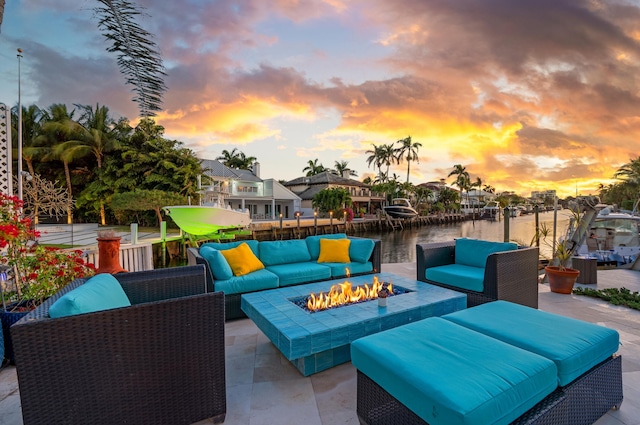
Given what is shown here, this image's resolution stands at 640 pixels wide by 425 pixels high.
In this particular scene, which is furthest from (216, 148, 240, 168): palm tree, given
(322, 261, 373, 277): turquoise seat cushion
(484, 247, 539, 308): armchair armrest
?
(484, 247, 539, 308): armchair armrest

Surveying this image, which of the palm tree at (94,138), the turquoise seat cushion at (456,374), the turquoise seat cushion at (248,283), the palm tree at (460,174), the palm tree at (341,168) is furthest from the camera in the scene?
the palm tree at (460,174)

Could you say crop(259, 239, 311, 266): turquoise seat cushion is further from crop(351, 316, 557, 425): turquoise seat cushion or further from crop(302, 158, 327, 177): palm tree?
crop(302, 158, 327, 177): palm tree

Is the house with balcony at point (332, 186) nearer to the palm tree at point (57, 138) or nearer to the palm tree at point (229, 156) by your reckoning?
the palm tree at point (229, 156)

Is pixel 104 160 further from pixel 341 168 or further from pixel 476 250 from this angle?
pixel 341 168

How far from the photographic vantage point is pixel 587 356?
5.53 feet

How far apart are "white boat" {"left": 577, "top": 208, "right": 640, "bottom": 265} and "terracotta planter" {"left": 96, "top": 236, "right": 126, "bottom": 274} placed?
1102cm

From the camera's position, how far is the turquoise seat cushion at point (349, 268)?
168 inches

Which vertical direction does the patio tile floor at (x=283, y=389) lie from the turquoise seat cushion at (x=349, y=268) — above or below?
below

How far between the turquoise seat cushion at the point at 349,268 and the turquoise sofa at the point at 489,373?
228cm

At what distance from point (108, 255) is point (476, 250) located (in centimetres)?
518

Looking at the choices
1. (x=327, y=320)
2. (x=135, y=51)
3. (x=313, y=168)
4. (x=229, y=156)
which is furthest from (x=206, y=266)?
(x=313, y=168)

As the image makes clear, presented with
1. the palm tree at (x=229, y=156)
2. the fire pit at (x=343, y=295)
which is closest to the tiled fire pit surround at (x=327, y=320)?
the fire pit at (x=343, y=295)

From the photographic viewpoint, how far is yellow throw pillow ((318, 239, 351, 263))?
4.53 m

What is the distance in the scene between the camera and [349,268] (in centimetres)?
433
